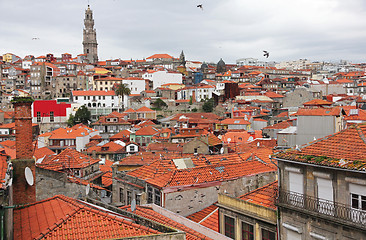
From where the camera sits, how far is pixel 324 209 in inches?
447

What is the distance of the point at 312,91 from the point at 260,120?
18.3 meters

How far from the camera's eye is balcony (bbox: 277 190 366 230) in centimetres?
1049

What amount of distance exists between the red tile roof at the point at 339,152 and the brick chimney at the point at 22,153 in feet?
27.9

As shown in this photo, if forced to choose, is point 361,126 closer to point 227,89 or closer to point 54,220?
point 54,220

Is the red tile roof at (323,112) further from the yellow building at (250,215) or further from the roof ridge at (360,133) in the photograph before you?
the roof ridge at (360,133)

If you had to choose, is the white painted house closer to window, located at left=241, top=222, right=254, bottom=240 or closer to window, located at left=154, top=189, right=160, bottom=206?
window, located at left=154, top=189, right=160, bottom=206

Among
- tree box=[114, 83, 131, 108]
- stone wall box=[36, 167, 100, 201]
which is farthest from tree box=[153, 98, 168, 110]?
stone wall box=[36, 167, 100, 201]

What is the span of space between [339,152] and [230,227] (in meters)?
5.79

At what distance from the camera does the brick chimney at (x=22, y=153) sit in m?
11.1

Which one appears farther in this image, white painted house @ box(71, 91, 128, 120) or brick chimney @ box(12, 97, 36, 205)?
white painted house @ box(71, 91, 128, 120)

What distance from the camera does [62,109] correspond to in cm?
8681

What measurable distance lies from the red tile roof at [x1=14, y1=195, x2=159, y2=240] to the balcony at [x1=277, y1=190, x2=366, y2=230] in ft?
18.3

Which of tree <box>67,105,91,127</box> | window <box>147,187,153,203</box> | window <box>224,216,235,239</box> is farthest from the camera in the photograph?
tree <box>67,105,91,127</box>

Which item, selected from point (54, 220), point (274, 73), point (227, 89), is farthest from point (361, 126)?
point (274, 73)
